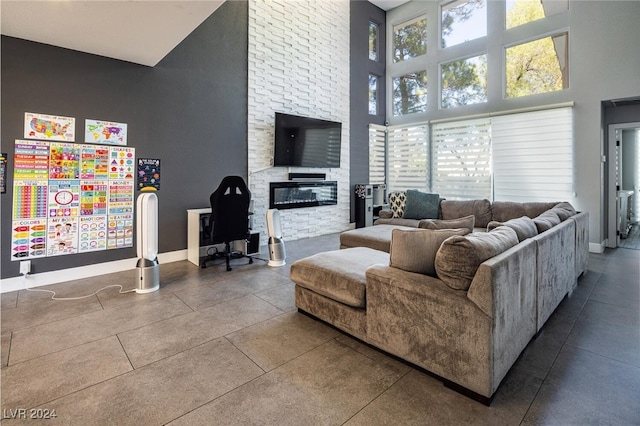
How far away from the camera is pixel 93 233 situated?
377 cm

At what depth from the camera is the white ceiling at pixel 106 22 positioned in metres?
2.62

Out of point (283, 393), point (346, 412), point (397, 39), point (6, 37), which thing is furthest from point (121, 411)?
point (397, 39)

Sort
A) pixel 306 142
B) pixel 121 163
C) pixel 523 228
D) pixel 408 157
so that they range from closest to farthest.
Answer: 1. pixel 523 228
2. pixel 121 163
3. pixel 306 142
4. pixel 408 157

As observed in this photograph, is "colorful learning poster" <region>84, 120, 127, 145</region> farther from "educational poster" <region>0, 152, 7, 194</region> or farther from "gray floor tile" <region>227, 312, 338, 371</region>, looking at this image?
"gray floor tile" <region>227, 312, 338, 371</region>

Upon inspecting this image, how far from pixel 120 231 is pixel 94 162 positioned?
0.88 metres

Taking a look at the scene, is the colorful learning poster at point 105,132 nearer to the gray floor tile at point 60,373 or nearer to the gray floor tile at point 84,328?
the gray floor tile at point 84,328

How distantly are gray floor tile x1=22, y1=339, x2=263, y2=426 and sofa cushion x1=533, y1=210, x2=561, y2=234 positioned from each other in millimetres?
2373

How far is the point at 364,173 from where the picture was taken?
7277mm

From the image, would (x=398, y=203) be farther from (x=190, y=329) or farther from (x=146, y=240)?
(x=190, y=329)

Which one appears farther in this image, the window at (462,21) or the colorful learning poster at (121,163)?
the window at (462,21)

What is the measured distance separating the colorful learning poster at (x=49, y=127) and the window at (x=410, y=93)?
630 centimetres

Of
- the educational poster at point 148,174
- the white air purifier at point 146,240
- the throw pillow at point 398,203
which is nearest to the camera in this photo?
the white air purifier at point 146,240

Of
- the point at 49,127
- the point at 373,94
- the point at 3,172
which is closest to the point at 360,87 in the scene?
the point at 373,94

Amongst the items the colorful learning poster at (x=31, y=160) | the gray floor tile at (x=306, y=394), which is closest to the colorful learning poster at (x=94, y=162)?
the colorful learning poster at (x=31, y=160)
